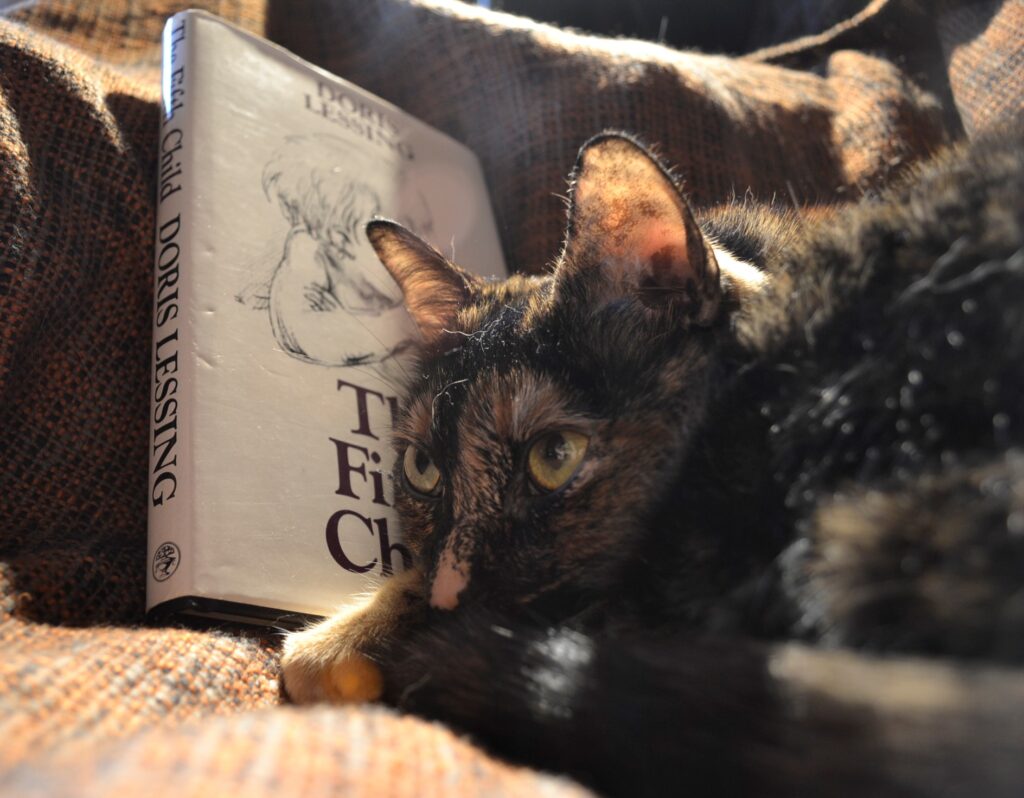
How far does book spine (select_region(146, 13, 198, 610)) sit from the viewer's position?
848 millimetres

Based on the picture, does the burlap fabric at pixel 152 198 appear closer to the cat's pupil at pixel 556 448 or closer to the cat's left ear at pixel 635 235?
the cat's pupil at pixel 556 448

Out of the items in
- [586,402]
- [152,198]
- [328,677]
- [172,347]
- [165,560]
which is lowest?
[328,677]

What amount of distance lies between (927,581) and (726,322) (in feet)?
1.17

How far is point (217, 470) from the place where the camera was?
2.89ft

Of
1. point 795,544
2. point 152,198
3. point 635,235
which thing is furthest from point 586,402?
point 152,198

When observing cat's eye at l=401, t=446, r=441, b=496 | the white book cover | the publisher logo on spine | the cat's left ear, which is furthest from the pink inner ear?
the publisher logo on spine

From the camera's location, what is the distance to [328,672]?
777mm

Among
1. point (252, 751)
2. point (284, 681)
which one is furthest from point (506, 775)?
point (284, 681)

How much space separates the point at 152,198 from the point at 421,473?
544 millimetres

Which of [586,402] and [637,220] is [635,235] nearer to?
[637,220]

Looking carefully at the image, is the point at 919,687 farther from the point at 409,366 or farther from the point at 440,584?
the point at 409,366

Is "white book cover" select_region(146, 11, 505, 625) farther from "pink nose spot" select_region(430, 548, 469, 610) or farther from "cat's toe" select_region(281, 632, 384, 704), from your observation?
"pink nose spot" select_region(430, 548, 469, 610)

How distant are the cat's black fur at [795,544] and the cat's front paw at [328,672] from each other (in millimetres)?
35

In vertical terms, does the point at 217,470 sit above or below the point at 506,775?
above
